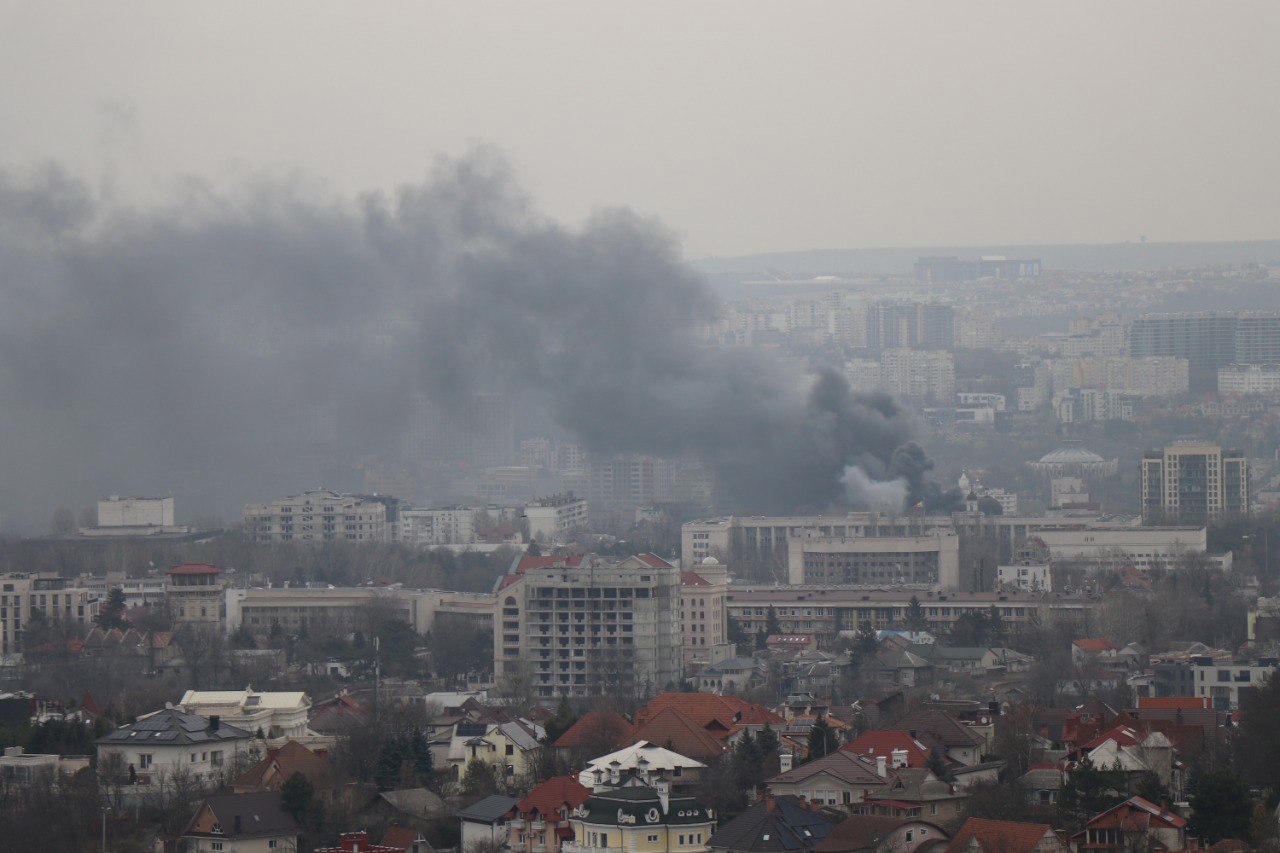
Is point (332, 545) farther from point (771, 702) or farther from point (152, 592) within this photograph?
point (771, 702)

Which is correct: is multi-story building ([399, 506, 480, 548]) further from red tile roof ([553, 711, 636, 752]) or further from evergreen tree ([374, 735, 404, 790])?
evergreen tree ([374, 735, 404, 790])

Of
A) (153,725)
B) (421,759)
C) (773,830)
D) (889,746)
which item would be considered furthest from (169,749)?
(773,830)

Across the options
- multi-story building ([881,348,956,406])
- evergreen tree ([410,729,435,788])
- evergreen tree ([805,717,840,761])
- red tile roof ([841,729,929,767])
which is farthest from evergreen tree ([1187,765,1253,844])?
multi-story building ([881,348,956,406])

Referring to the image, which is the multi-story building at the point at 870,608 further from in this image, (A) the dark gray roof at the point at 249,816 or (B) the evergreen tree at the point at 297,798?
(A) the dark gray roof at the point at 249,816

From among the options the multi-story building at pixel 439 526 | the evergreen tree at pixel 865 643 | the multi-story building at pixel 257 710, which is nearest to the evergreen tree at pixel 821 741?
the multi-story building at pixel 257 710

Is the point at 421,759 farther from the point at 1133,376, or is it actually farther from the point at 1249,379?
the point at 1133,376

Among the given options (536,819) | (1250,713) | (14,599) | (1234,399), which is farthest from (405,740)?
(1234,399)
